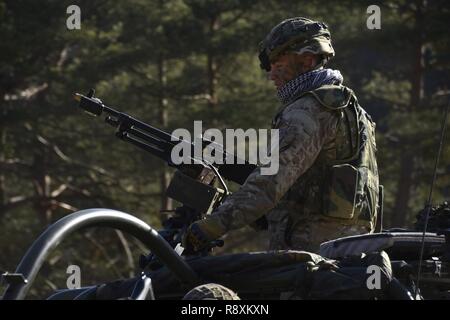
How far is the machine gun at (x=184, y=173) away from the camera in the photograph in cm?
725

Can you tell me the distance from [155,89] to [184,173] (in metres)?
18.7

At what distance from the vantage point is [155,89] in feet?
85.4

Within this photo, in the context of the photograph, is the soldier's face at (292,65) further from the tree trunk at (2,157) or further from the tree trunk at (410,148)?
the tree trunk at (2,157)

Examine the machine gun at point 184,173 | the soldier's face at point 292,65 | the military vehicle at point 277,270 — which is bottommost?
the military vehicle at point 277,270

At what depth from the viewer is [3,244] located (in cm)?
2497

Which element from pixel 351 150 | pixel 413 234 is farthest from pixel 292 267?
pixel 351 150

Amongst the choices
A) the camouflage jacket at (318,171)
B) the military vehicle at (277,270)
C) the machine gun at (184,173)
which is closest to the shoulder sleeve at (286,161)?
the camouflage jacket at (318,171)

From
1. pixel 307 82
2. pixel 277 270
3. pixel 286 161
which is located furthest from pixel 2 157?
pixel 277 270

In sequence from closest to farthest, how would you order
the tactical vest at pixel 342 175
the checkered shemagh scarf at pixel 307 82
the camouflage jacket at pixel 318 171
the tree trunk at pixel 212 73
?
1. the camouflage jacket at pixel 318 171
2. the tactical vest at pixel 342 175
3. the checkered shemagh scarf at pixel 307 82
4. the tree trunk at pixel 212 73

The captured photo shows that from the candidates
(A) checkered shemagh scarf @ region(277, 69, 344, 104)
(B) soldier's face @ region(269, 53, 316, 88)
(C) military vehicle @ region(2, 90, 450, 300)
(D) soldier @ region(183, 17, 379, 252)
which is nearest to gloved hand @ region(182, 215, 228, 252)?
(D) soldier @ region(183, 17, 379, 252)

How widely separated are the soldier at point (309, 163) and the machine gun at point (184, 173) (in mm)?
526

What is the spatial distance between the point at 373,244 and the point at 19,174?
922 inches

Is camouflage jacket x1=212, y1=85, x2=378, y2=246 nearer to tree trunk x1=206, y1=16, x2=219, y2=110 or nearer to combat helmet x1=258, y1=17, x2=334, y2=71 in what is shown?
combat helmet x1=258, y1=17, x2=334, y2=71

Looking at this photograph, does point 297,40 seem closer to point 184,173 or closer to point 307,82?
point 307,82
